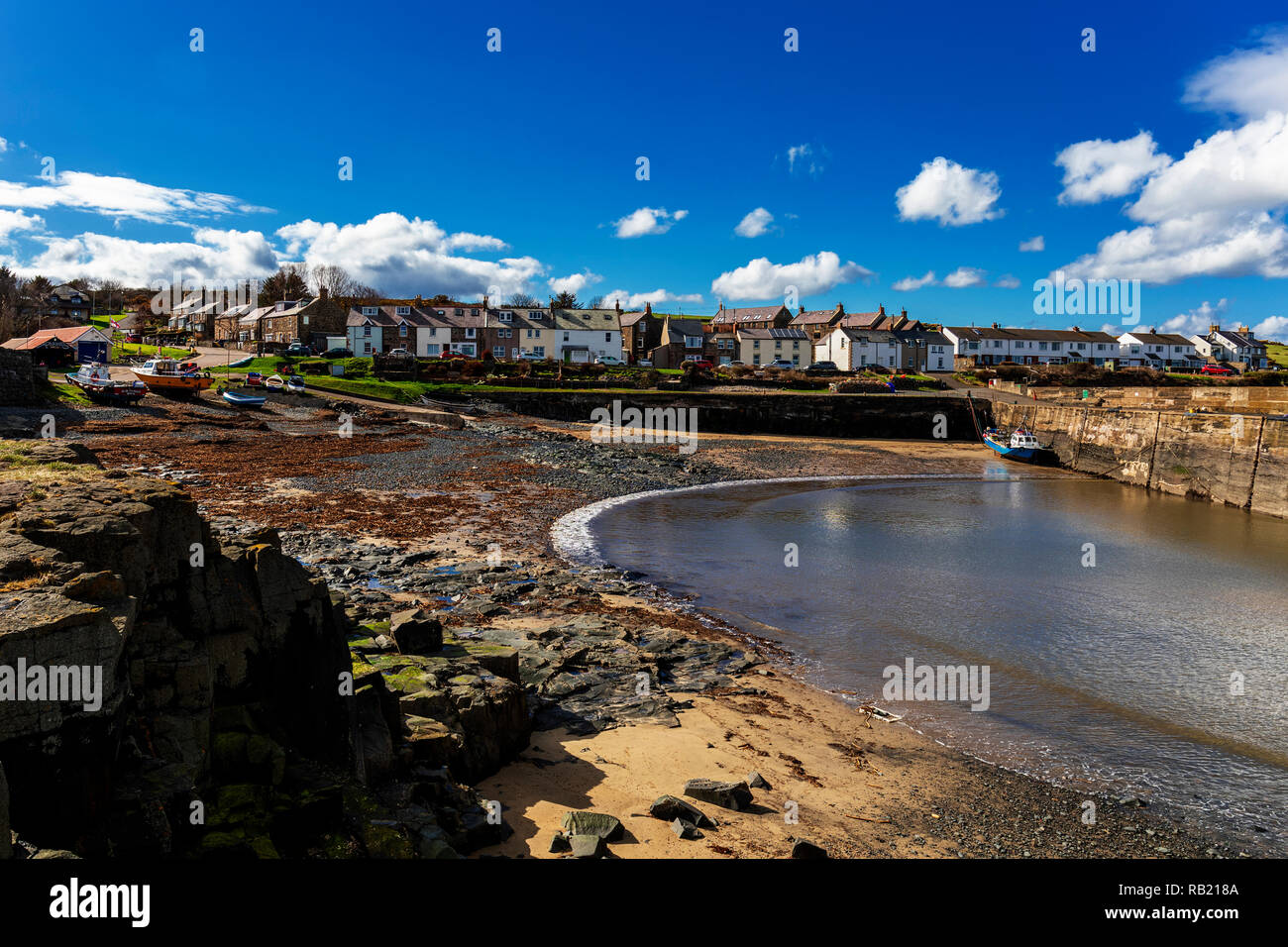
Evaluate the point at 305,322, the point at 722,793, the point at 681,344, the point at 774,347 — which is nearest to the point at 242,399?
the point at 305,322

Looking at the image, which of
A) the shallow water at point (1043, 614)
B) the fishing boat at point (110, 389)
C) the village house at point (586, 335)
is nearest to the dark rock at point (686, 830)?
the shallow water at point (1043, 614)

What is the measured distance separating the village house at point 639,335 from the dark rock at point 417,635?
8999cm

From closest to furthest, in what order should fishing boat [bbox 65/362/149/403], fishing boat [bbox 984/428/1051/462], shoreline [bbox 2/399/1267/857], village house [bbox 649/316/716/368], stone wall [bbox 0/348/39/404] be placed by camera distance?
shoreline [bbox 2/399/1267/857]
stone wall [bbox 0/348/39/404]
fishing boat [bbox 65/362/149/403]
fishing boat [bbox 984/428/1051/462]
village house [bbox 649/316/716/368]

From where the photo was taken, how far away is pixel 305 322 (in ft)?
286

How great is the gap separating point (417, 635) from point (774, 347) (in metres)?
98.6

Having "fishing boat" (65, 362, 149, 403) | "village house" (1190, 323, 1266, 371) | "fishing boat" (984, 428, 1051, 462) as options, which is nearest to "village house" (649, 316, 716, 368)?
"fishing boat" (984, 428, 1051, 462)

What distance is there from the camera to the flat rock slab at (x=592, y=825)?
6820 millimetres

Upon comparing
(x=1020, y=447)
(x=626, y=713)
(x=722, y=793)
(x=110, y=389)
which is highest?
(x=110, y=389)

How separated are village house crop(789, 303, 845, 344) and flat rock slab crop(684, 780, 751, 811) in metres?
104

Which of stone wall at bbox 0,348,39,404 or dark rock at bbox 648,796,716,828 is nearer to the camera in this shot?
dark rock at bbox 648,796,716,828

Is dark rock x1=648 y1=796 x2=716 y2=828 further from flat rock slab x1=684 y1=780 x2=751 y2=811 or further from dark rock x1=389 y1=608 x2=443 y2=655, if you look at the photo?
dark rock x1=389 y1=608 x2=443 y2=655

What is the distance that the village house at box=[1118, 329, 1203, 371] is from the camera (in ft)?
384

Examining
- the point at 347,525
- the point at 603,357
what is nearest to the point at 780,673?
the point at 347,525

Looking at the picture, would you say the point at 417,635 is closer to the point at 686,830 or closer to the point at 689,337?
the point at 686,830
